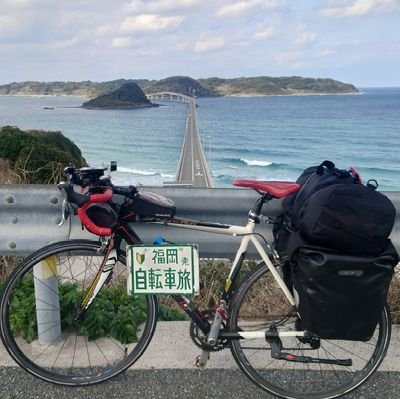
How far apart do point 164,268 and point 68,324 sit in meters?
0.94

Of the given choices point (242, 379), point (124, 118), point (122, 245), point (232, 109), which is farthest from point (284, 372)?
point (232, 109)

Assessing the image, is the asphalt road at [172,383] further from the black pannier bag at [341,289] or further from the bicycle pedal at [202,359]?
the black pannier bag at [341,289]

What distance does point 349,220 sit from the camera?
6.94 feet

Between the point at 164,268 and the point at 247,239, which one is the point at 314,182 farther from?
the point at 164,268

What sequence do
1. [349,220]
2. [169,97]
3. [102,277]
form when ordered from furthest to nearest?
[169,97]
[102,277]
[349,220]

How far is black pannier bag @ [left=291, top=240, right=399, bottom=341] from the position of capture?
215 cm

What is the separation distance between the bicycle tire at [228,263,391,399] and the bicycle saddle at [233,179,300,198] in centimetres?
40

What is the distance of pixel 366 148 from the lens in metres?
74.4

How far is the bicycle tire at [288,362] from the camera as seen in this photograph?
8.18 feet

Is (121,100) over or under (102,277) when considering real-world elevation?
over

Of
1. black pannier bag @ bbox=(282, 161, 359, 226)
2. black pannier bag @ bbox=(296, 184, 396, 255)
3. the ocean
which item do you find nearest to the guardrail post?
black pannier bag @ bbox=(282, 161, 359, 226)

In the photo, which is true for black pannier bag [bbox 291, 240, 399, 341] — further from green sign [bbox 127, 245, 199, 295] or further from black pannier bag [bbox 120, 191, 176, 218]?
black pannier bag [bbox 120, 191, 176, 218]

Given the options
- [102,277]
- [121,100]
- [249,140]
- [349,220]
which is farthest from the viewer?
[121,100]

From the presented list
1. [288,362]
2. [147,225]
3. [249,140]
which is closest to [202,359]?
[288,362]
